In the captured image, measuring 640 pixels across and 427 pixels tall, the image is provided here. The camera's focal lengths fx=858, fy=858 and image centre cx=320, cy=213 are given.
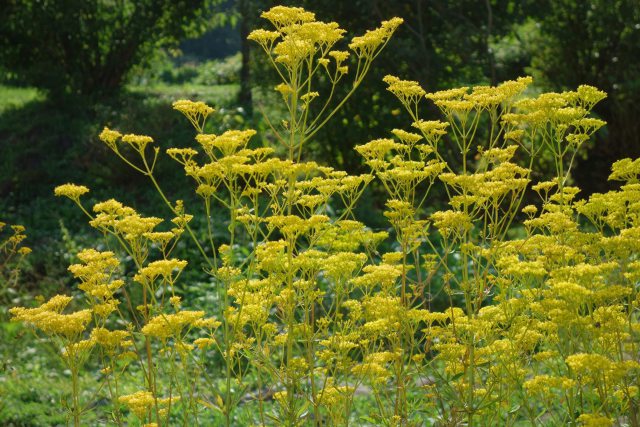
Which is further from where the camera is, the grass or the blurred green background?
the grass

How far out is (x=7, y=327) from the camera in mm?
5629

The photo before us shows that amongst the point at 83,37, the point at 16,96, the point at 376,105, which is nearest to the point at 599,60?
the point at 376,105

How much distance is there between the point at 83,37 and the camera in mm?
11711

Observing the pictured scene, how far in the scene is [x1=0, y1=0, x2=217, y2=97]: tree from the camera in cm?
1130

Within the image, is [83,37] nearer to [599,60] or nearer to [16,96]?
[16,96]

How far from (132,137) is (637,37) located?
6.96 m

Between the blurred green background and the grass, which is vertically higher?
the blurred green background

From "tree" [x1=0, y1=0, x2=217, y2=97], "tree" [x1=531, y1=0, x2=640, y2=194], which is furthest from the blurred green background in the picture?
"tree" [x1=0, y1=0, x2=217, y2=97]

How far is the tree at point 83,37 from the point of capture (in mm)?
11297

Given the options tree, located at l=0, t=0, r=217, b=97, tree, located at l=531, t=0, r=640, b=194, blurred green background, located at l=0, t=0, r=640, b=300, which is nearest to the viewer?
blurred green background, located at l=0, t=0, r=640, b=300

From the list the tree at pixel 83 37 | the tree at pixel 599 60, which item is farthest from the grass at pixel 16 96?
the tree at pixel 599 60

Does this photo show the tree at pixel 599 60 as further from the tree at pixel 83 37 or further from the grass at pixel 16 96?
the grass at pixel 16 96

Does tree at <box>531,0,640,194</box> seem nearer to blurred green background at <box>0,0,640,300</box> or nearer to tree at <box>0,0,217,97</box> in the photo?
blurred green background at <box>0,0,640,300</box>

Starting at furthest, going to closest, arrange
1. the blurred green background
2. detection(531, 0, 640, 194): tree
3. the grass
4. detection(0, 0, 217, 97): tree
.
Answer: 1. the grass
2. detection(0, 0, 217, 97): tree
3. detection(531, 0, 640, 194): tree
4. the blurred green background
